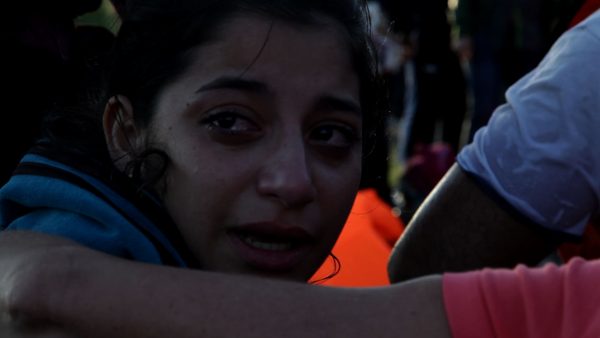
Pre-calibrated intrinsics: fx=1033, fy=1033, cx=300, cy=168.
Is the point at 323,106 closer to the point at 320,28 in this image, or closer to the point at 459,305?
the point at 320,28

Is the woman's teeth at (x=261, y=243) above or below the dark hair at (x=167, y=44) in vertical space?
below

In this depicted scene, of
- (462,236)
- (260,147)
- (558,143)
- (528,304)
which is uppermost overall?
(528,304)

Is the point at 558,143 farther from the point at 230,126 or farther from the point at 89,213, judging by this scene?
the point at 89,213

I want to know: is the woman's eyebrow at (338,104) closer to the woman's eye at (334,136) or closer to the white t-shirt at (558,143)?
the woman's eye at (334,136)

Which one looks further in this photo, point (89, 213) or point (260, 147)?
point (260, 147)

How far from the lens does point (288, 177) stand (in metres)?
1.46

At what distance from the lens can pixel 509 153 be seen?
7.63ft

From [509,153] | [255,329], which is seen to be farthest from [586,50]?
[255,329]

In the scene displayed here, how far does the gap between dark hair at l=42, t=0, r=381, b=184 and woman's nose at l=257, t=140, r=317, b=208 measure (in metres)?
0.20

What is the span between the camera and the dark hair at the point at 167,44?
1.66 meters

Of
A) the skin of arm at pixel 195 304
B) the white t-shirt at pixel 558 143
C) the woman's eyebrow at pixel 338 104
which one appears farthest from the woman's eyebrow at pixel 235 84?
the white t-shirt at pixel 558 143

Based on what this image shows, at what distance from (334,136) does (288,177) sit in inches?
8.0

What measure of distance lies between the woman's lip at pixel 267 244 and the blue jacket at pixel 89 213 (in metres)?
0.09

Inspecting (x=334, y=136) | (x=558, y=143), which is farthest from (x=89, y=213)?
(x=558, y=143)
